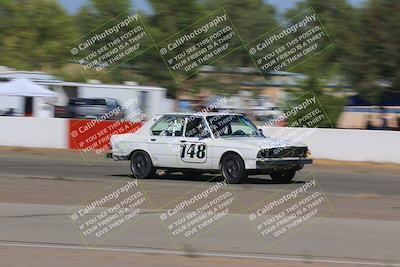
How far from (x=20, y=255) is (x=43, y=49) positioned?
62.0m

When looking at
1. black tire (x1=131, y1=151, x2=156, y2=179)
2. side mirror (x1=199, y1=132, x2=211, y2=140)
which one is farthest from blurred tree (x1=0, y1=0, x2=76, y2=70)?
side mirror (x1=199, y1=132, x2=211, y2=140)

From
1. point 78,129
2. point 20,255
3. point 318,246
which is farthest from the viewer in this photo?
point 78,129

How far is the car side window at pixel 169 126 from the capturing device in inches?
652

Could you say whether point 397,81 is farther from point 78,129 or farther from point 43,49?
point 43,49

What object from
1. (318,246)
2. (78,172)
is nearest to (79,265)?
(318,246)

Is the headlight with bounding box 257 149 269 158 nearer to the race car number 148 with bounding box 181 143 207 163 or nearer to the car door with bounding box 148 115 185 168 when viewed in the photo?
the race car number 148 with bounding box 181 143 207 163

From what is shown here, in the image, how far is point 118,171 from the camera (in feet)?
61.8

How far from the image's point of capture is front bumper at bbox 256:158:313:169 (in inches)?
607

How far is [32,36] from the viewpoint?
68.1m

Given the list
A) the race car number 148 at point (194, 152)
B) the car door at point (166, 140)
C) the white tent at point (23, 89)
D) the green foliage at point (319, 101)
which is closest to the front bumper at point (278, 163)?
the race car number 148 at point (194, 152)

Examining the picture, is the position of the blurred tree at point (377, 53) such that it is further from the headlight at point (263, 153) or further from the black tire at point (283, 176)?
the headlight at point (263, 153)

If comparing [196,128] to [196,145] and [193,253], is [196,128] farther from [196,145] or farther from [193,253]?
[193,253]

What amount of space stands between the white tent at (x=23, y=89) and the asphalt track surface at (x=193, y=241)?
17.3 m

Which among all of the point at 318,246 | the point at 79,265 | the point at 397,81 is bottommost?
the point at 397,81
